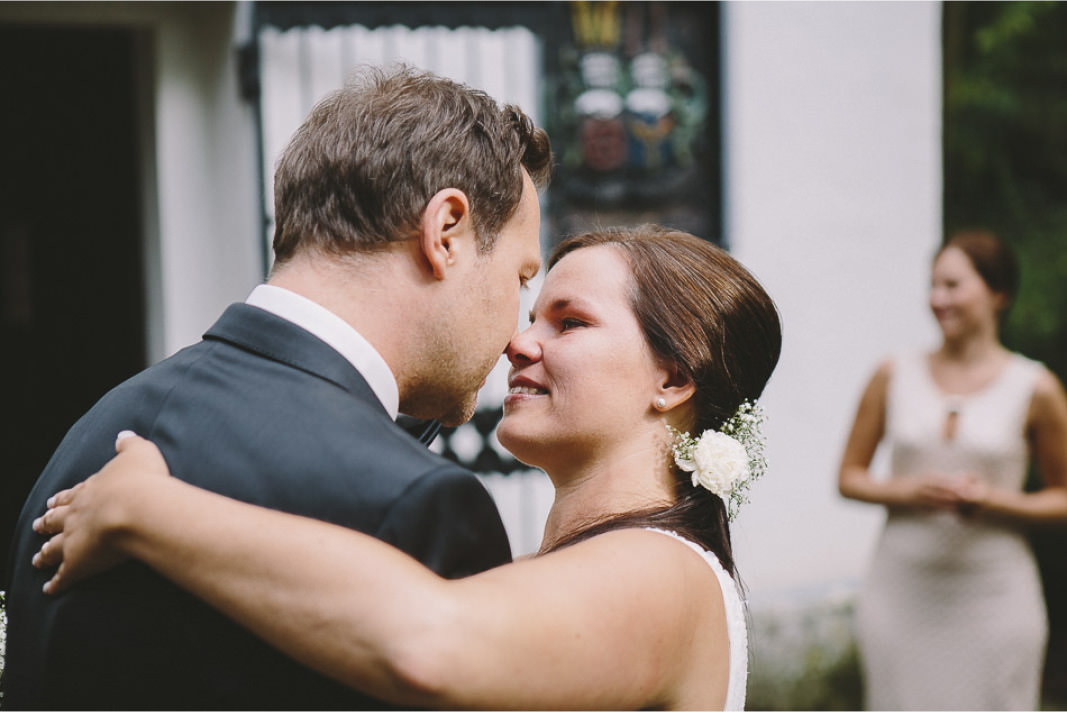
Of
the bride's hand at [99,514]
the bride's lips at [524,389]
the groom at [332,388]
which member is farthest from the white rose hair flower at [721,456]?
the bride's hand at [99,514]

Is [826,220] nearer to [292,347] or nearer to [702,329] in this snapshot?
[702,329]

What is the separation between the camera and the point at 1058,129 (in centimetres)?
828

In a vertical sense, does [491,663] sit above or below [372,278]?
below

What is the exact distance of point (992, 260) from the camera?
14.2 feet

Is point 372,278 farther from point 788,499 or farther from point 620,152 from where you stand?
point 788,499

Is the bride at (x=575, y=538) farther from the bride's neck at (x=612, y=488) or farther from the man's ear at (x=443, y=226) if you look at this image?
the man's ear at (x=443, y=226)

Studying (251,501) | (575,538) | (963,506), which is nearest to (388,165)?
(251,501)

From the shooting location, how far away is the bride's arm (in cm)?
137

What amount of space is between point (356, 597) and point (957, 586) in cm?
339

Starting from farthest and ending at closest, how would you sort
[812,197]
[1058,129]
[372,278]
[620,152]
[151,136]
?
[1058,129] < [812,197] < [620,152] < [151,136] < [372,278]

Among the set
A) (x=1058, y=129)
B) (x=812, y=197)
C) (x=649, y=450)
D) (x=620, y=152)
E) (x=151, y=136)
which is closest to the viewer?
(x=649, y=450)

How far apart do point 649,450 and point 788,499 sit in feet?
12.2

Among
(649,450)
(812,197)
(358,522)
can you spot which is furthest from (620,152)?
(358,522)

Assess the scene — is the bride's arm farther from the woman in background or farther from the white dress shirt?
the woman in background
